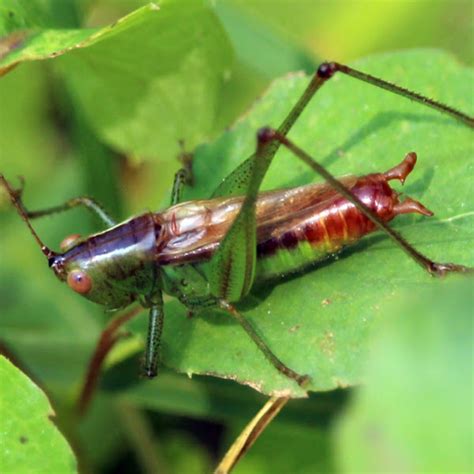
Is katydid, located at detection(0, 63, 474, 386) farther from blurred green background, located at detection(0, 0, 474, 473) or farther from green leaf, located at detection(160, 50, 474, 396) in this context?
blurred green background, located at detection(0, 0, 474, 473)

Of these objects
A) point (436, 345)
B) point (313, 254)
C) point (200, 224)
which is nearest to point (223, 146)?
point (200, 224)

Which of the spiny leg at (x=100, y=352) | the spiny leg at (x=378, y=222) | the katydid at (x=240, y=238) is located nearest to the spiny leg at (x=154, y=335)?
the katydid at (x=240, y=238)

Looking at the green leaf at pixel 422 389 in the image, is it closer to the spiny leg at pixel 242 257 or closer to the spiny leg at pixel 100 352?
the spiny leg at pixel 242 257

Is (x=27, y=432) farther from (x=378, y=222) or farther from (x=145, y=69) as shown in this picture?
(x=145, y=69)

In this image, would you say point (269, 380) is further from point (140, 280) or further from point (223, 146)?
point (223, 146)

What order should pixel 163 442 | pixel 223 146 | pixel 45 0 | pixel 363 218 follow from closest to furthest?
pixel 363 218 → pixel 223 146 → pixel 45 0 → pixel 163 442
